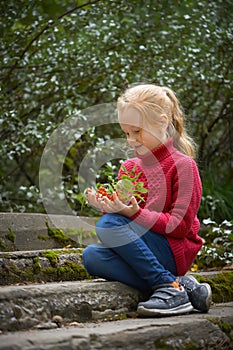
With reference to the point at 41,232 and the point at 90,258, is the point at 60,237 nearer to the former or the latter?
the point at 41,232

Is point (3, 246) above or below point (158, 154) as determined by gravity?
Answer: below

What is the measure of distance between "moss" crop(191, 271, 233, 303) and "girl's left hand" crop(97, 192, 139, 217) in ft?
2.70

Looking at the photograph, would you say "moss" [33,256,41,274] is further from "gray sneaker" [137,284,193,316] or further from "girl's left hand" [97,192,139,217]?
"gray sneaker" [137,284,193,316]

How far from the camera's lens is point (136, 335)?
2.17 metres

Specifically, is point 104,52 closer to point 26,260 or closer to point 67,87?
point 67,87

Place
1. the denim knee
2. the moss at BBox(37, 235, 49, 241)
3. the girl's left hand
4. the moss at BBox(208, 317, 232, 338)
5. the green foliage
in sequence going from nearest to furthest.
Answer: the moss at BBox(208, 317, 232, 338) < the girl's left hand < the denim knee < the moss at BBox(37, 235, 49, 241) < the green foliage

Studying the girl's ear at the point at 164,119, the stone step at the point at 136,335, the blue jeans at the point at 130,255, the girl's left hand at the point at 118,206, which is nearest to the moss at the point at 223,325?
the stone step at the point at 136,335

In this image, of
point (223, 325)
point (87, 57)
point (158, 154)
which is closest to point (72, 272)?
point (158, 154)

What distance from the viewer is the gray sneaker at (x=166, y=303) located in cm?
257

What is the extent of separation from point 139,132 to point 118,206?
0.41 meters

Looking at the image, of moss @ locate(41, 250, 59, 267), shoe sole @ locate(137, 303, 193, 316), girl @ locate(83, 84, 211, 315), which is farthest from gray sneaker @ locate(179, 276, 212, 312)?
moss @ locate(41, 250, 59, 267)

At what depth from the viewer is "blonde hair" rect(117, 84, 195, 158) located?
115 inches

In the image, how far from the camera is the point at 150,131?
293 centimetres

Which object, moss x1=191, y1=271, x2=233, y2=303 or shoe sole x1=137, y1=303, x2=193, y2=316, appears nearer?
shoe sole x1=137, y1=303, x2=193, y2=316
